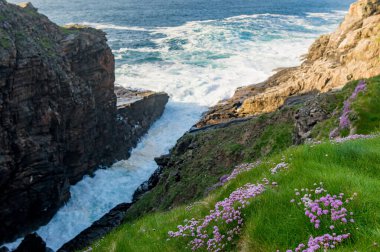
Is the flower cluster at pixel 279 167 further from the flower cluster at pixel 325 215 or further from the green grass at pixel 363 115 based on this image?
the green grass at pixel 363 115

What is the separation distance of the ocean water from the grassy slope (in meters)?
25.3

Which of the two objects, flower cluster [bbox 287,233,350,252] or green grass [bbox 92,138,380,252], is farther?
green grass [bbox 92,138,380,252]

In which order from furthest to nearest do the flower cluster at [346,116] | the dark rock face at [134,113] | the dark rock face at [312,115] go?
the dark rock face at [134,113] < the dark rock face at [312,115] < the flower cluster at [346,116]

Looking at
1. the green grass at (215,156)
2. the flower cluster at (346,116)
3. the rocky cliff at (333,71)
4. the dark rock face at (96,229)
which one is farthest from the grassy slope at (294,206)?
the rocky cliff at (333,71)

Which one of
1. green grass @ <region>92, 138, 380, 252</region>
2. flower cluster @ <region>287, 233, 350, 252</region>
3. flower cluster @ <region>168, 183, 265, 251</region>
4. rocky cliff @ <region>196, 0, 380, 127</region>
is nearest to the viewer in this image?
flower cluster @ <region>287, 233, 350, 252</region>

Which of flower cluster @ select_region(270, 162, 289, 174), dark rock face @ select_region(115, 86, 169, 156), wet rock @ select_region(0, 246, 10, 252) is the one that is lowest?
wet rock @ select_region(0, 246, 10, 252)

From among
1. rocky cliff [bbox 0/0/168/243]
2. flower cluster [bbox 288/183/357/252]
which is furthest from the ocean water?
flower cluster [bbox 288/183/357/252]

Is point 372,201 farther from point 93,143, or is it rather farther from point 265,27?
point 265,27

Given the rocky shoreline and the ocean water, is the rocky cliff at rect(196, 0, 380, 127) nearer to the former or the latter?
the rocky shoreline

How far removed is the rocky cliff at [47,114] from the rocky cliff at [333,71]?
12.3m

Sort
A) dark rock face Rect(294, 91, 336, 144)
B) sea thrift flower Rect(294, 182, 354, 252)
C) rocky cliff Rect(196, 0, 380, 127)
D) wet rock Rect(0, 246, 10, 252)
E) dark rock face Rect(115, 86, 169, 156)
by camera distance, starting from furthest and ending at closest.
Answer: dark rock face Rect(115, 86, 169, 156), rocky cliff Rect(196, 0, 380, 127), wet rock Rect(0, 246, 10, 252), dark rock face Rect(294, 91, 336, 144), sea thrift flower Rect(294, 182, 354, 252)

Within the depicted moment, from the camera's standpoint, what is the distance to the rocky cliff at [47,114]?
30391 millimetres

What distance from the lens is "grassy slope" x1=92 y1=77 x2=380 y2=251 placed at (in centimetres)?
595

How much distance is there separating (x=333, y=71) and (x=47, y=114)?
27.0 meters
